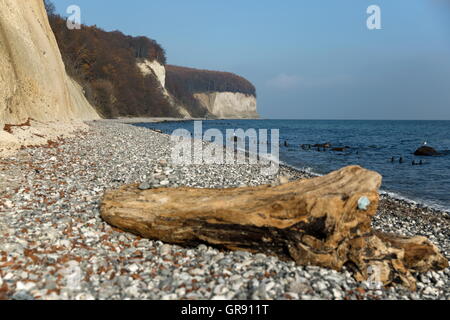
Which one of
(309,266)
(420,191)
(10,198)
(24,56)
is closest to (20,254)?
(10,198)

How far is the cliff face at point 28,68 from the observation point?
48.2ft

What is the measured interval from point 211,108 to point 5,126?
156430 mm

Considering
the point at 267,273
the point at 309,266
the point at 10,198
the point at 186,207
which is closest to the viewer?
the point at 267,273

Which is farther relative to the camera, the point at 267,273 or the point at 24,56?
the point at 24,56

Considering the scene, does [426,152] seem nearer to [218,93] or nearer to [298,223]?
[298,223]

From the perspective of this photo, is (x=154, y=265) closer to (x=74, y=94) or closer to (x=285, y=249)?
(x=285, y=249)

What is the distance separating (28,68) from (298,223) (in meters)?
19.8

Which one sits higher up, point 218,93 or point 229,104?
point 218,93

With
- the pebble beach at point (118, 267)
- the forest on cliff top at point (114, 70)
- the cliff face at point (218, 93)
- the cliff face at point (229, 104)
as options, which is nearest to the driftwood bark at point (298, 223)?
the pebble beach at point (118, 267)

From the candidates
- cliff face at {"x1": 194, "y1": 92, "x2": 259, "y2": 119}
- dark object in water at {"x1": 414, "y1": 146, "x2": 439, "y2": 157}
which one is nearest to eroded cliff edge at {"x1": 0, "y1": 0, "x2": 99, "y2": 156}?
dark object in water at {"x1": 414, "y1": 146, "x2": 439, "y2": 157}

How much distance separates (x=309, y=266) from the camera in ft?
16.7

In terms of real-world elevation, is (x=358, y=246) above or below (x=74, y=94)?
below

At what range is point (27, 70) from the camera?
18.6 m

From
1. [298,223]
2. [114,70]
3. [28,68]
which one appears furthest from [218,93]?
[298,223]
